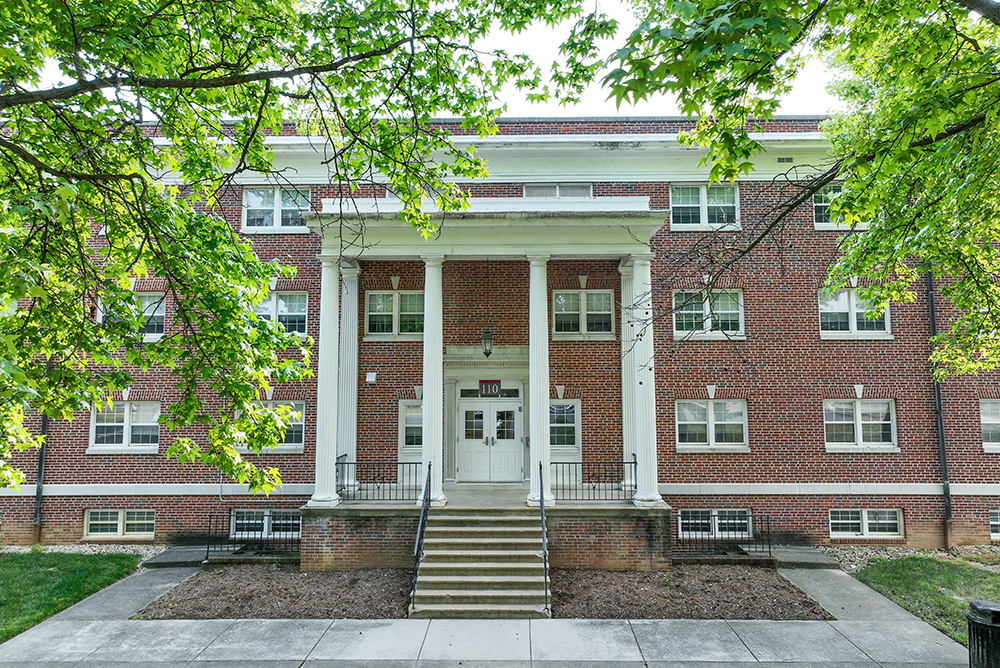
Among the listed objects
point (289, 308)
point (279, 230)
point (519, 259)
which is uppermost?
point (279, 230)

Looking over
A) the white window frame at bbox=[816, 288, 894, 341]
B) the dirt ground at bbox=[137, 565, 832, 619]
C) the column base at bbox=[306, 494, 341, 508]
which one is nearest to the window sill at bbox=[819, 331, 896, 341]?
the white window frame at bbox=[816, 288, 894, 341]

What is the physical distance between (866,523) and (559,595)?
8.79m

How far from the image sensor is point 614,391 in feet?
48.2

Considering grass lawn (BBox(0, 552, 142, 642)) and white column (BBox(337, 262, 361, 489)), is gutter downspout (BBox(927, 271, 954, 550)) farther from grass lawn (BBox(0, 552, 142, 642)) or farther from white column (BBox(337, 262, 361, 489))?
grass lawn (BBox(0, 552, 142, 642))

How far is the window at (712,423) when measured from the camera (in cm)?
1461

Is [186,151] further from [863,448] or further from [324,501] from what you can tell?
[863,448]

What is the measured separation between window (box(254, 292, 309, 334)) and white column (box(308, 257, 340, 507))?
303cm

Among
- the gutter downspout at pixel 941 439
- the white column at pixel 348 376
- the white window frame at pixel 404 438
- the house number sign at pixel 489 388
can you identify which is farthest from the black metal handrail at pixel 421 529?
the gutter downspout at pixel 941 439

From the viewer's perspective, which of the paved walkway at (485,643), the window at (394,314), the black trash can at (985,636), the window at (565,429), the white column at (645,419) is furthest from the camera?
the window at (394,314)

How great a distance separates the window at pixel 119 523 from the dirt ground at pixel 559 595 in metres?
3.84

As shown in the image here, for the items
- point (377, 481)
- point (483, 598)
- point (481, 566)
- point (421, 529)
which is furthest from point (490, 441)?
point (483, 598)

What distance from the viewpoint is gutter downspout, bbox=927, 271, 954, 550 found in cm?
1409

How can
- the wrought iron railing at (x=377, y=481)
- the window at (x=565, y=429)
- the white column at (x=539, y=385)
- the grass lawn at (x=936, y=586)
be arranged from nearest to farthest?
the grass lawn at (x=936, y=586), the white column at (x=539, y=385), the wrought iron railing at (x=377, y=481), the window at (x=565, y=429)

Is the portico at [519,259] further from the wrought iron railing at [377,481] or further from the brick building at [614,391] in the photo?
the brick building at [614,391]
